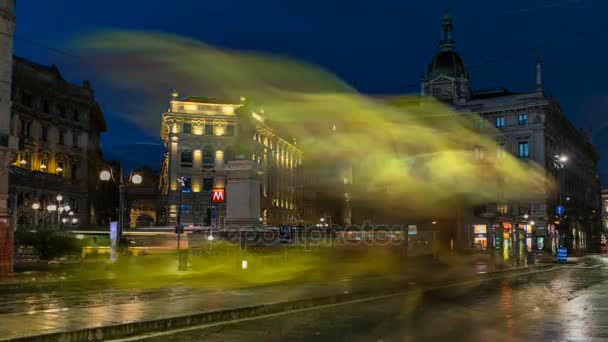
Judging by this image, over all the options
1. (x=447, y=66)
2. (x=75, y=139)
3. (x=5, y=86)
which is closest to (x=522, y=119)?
(x=447, y=66)

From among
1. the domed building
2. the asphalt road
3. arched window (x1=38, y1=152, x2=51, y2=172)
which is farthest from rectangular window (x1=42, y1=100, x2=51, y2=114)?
the asphalt road

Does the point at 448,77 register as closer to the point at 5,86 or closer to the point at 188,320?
the point at 5,86

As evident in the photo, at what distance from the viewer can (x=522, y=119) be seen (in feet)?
315

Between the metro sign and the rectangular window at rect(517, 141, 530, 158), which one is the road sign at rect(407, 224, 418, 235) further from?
the rectangular window at rect(517, 141, 530, 158)

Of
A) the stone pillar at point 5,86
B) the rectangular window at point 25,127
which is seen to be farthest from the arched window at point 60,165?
the stone pillar at point 5,86

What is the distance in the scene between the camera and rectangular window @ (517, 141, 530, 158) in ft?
313

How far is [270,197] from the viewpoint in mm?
112312

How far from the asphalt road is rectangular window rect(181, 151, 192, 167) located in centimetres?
8859

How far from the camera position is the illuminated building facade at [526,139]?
291ft

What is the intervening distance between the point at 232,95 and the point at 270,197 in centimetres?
1949

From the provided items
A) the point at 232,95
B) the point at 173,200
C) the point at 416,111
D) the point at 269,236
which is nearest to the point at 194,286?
the point at 269,236

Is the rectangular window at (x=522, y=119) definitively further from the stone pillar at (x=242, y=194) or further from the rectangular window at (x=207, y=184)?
the stone pillar at (x=242, y=194)

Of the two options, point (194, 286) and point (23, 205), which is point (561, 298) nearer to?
point (194, 286)

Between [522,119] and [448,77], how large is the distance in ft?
53.7
